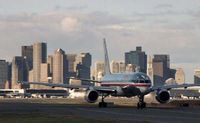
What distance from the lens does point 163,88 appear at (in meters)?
79.6

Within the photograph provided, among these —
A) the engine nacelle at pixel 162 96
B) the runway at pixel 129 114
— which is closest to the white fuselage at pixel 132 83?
the engine nacelle at pixel 162 96

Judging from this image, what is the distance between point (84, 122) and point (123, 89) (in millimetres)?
35547

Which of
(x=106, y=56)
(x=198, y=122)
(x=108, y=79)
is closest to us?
(x=198, y=122)

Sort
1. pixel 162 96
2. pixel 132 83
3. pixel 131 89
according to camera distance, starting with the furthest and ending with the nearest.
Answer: pixel 132 83, pixel 131 89, pixel 162 96

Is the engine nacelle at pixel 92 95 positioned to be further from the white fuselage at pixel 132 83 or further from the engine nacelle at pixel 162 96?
the engine nacelle at pixel 162 96

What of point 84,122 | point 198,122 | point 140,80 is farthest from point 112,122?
point 140,80

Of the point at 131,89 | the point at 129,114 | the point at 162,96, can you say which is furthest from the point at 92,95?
the point at 129,114

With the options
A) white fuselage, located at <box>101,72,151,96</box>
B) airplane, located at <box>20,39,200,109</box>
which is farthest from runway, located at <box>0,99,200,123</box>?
white fuselage, located at <box>101,72,151,96</box>

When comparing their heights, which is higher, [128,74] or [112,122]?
[128,74]

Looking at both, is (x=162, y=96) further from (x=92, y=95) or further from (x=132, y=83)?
(x=92, y=95)

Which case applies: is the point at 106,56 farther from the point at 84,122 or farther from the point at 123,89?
the point at 84,122

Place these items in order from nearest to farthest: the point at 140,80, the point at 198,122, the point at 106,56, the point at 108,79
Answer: the point at 198,122 → the point at 140,80 → the point at 108,79 → the point at 106,56

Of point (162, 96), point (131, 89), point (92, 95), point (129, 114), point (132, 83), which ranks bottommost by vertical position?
point (129, 114)

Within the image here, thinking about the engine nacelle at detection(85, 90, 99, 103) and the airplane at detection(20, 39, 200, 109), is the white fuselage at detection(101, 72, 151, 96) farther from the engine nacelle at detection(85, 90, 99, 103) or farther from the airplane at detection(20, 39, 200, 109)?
Result: the engine nacelle at detection(85, 90, 99, 103)
